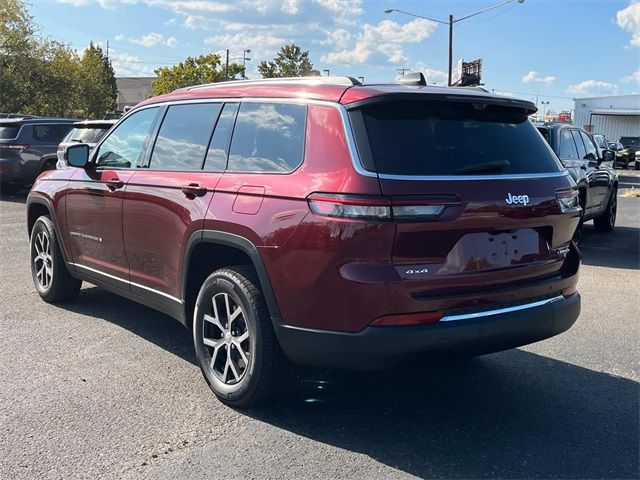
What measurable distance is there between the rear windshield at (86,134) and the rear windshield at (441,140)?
11.2 metres

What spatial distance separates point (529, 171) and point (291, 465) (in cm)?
207

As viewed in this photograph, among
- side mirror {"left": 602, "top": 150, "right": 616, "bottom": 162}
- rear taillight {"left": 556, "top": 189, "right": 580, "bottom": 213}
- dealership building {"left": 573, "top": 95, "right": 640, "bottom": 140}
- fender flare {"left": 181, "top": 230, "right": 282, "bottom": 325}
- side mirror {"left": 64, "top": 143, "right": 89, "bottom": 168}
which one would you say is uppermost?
dealership building {"left": 573, "top": 95, "right": 640, "bottom": 140}

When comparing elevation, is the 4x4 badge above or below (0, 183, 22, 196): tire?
above

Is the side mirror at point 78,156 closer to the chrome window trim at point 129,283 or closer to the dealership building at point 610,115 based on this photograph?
the chrome window trim at point 129,283

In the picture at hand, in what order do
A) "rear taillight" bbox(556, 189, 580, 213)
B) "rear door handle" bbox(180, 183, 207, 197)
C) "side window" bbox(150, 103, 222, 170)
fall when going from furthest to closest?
"side window" bbox(150, 103, 222, 170) → "rear door handle" bbox(180, 183, 207, 197) → "rear taillight" bbox(556, 189, 580, 213)

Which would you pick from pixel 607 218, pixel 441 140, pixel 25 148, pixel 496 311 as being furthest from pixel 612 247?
pixel 25 148

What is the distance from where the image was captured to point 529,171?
3641 mm

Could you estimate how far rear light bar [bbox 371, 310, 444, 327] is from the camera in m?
3.10

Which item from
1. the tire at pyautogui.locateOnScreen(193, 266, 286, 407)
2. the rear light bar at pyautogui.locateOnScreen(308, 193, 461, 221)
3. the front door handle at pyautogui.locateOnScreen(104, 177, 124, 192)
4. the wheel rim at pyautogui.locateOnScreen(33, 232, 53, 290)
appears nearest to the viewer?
the rear light bar at pyautogui.locateOnScreen(308, 193, 461, 221)

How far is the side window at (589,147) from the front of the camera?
406 inches

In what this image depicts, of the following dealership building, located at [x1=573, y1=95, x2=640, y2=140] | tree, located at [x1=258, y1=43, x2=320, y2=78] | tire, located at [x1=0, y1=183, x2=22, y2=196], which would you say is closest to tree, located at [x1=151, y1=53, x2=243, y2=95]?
tree, located at [x1=258, y1=43, x2=320, y2=78]

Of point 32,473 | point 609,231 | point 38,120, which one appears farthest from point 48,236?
point 38,120

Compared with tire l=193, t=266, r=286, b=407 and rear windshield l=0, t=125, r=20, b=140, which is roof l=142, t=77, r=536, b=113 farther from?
rear windshield l=0, t=125, r=20, b=140

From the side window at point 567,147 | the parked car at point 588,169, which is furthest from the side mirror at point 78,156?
the side window at point 567,147
